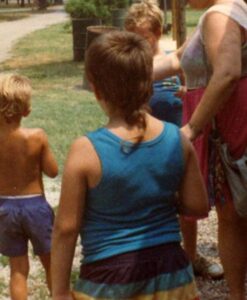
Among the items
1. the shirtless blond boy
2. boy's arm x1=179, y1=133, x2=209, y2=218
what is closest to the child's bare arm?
the shirtless blond boy

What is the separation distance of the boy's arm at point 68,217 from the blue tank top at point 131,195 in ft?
0.14

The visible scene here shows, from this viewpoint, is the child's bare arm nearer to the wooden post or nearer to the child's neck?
the child's neck

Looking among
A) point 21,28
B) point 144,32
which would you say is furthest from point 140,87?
point 21,28

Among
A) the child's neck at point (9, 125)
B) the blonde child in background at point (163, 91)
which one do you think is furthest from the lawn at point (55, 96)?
the child's neck at point (9, 125)

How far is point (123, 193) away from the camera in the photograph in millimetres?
2623

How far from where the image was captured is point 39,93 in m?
12.5

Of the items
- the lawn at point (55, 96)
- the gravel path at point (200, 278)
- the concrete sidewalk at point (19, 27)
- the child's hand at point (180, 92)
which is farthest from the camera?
the concrete sidewalk at point (19, 27)

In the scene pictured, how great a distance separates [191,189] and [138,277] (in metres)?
A: 0.36

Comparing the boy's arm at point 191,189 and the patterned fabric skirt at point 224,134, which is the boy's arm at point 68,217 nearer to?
the boy's arm at point 191,189

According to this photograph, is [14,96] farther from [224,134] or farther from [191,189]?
[191,189]

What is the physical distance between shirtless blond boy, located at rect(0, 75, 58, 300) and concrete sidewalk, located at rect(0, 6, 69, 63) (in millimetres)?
14125

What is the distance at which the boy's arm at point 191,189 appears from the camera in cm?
275

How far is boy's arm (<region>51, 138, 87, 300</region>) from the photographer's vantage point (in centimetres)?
258

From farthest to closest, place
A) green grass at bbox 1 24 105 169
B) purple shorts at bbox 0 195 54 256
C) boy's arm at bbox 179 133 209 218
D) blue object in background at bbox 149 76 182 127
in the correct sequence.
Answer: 1. green grass at bbox 1 24 105 169
2. blue object in background at bbox 149 76 182 127
3. purple shorts at bbox 0 195 54 256
4. boy's arm at bbox 179 133 209 218
